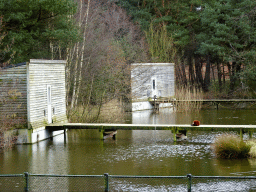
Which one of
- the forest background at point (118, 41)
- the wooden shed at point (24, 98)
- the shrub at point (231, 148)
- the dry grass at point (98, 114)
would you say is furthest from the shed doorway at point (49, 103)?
the shrub at point (231, 148)

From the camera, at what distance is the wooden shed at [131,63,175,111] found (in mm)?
31969

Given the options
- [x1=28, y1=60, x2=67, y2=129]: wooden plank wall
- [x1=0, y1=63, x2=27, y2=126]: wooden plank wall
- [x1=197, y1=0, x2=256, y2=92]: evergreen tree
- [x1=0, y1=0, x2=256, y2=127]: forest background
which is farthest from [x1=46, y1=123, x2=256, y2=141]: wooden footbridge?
[x1=197, y1=0, x2=256, y2=92]: evergreen tree

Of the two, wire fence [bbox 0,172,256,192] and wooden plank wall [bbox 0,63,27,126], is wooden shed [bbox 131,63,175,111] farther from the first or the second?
wire fence [bbox 0,172,256,192]

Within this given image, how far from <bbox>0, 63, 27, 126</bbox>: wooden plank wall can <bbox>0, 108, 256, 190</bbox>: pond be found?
160 centimetres

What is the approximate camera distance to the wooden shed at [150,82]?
3197 centimetres

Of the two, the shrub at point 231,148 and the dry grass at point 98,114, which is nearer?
the shrub at point 231,148

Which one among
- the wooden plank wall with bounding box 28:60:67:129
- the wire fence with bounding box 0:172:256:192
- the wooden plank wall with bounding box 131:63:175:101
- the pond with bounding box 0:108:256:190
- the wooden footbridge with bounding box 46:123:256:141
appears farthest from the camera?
the wooden plank wall with bounding box 131:63:175:101

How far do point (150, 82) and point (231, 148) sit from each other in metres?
19.9

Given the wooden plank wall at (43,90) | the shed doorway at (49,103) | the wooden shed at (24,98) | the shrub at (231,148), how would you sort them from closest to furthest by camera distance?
the shrub at (231,148)
the wooden shed at (24,98)
the wooden plank wall at (43,90)
the shed doorway at (49,103)

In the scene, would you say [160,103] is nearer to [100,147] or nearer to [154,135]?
[154,135]

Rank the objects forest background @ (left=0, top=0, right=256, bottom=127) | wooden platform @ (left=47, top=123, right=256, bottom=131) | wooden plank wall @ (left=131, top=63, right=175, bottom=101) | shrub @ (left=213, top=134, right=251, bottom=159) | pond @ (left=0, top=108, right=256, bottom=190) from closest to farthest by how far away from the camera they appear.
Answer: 1. pond @ (left=0, top=108, right=256, bottom=190)
2. shrub @ (left=213, top=134, right=251, bottom=159)
3. wooden platform @ (left=47, top=123, right=256, bottom=131)
4. forest background @ (left=0, top=0, right=256, bottom=127)
5. wooden plank wall @ (left=131, top=63, right=175, bottom=101)

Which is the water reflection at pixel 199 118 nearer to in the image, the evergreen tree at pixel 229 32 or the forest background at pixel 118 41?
the forest background at pixel 118 41

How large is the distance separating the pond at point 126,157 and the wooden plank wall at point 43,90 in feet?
3.60

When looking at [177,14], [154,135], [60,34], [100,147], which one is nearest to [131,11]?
[177,14]
